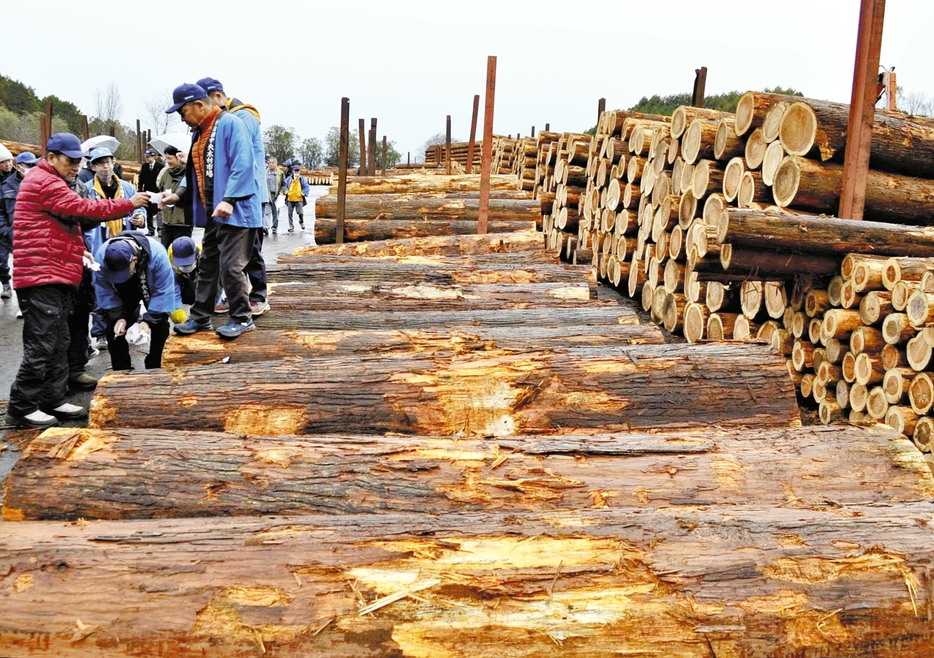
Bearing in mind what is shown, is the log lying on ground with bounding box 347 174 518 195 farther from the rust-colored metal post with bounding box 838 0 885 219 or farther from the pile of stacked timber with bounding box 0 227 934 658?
the pile of stacked timber with bounding box 0 227 934 658

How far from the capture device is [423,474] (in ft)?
8.09

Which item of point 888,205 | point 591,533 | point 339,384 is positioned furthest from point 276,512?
point 888,205

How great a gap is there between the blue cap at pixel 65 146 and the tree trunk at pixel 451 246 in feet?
11.1

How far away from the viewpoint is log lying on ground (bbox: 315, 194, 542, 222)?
933cm

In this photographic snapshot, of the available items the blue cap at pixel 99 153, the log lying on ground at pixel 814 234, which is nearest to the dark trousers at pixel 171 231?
the blue cap at pixel 99 153

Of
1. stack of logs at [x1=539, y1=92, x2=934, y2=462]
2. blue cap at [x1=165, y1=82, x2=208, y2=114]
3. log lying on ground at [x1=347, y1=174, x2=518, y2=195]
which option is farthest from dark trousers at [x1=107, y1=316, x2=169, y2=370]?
log lying on ground at [x1=347, y1=174, x2=518, y2=195]

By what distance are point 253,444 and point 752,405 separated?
2.43 m

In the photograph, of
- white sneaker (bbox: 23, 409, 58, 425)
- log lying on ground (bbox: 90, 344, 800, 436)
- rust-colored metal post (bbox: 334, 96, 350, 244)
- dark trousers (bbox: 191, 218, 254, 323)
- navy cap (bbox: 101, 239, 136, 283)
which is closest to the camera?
log lying on ground (bbox: 90, 344, 800, 436)

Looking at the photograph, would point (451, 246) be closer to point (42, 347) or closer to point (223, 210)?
point (223, 210)

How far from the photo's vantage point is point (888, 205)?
547cm

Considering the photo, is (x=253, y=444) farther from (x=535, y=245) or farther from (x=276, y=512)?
(x=535, y=245)

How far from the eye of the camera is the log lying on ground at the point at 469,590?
1790mm

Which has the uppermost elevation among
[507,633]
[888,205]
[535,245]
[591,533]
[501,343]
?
[888,205]

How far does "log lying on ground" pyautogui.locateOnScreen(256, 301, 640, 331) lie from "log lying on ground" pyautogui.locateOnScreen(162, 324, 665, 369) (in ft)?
1.29
